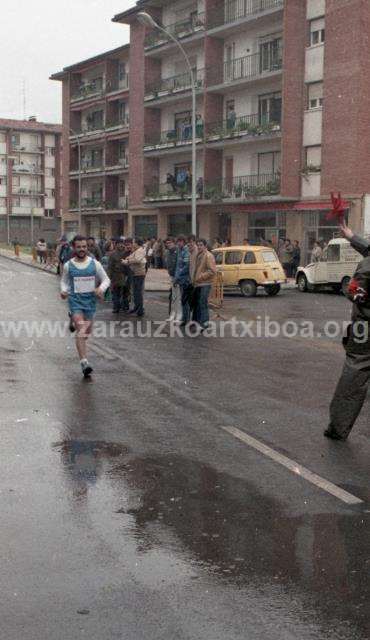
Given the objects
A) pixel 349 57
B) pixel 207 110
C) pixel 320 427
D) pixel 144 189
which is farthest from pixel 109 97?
pixel 320 427

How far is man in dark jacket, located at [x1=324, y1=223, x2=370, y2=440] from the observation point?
22.2ft

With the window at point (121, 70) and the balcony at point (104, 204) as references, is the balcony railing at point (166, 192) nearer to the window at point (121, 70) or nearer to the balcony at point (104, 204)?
the balcony at point (104, 204)

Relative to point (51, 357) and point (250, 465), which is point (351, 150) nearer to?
point (51, 357)

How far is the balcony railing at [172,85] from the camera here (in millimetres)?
44325

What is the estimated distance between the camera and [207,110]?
4328 cm

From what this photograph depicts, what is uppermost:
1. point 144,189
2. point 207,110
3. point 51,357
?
point 207,110

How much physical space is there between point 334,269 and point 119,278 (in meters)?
11.1

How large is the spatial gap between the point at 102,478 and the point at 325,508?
Answer: 1.62 meters

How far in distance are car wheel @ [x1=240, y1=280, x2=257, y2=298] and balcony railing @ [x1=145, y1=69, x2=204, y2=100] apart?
67.6ft

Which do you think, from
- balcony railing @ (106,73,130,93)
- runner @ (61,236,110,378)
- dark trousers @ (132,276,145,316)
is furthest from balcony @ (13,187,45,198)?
runner @ (61,236,110,378)

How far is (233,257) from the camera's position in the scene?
26859 millimetres

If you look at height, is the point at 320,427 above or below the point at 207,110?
below

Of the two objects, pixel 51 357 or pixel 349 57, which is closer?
pixel 51 357

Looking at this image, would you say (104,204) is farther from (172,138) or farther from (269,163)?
(269,163)
